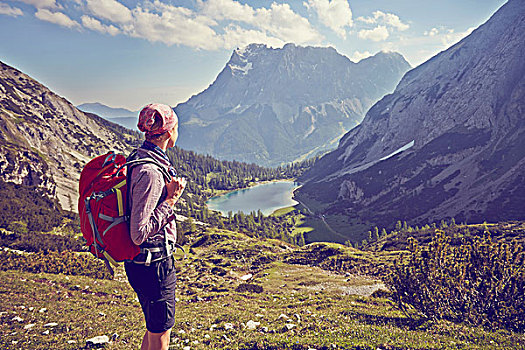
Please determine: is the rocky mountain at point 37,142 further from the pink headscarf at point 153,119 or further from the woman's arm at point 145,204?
the woman's arm at point 145,204

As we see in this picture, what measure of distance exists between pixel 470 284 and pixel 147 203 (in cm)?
1543

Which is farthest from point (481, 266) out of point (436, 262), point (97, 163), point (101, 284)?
point (101, 284)

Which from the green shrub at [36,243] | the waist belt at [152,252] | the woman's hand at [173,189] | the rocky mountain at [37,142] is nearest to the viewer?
the waist belt at [152,252]

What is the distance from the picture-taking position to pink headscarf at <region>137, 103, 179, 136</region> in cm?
499

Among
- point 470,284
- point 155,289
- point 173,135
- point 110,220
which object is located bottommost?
point 470,284

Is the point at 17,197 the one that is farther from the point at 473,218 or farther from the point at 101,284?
the point at 473,218

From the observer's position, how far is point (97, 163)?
4738 millimetres

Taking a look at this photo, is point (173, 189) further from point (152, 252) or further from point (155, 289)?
point (155, 289)

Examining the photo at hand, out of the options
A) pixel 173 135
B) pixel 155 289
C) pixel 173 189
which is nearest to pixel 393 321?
pixel 155 289

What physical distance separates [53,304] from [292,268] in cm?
3152

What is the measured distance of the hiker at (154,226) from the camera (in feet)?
14.5

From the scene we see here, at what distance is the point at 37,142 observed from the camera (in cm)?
14388

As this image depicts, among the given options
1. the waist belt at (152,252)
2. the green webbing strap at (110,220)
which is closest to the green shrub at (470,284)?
the waist belt at (152,252)

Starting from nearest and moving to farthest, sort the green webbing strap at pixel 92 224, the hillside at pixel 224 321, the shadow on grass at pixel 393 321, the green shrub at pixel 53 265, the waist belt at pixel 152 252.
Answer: the green webbing strap at pixel 92 224 < the waist belt at pixel 152 252 < the hillside at pixel 224 321 < the shadow on grass at pixel 393 321 < the green shrub at pixel 53 265
